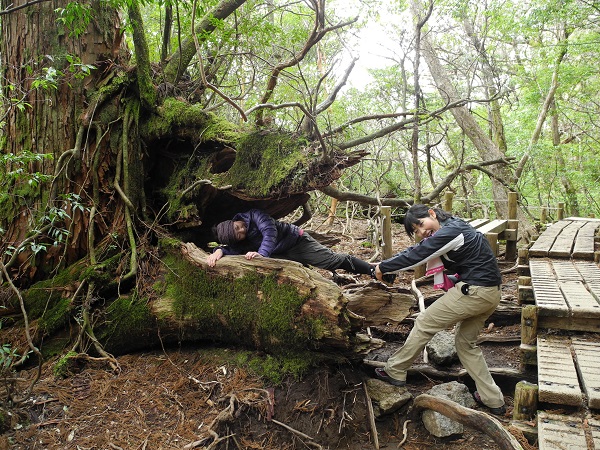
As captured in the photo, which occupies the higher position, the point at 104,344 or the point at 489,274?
the point at 489,274

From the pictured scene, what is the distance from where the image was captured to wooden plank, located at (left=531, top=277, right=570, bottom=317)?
4391 millimetres

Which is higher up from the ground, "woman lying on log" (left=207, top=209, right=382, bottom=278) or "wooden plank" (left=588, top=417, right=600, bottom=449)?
"woman lying on log" (left=207, top=209, right=382, bottom=278)

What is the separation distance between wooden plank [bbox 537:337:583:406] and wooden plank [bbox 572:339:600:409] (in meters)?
0.06

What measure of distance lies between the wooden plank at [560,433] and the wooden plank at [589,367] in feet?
0.69

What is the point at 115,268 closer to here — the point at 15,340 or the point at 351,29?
the point at 15,340

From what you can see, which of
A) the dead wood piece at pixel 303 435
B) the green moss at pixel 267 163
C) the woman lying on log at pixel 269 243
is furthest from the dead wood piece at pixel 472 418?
the green moss at pixel 267 163

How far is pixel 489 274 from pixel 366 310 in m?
1.33

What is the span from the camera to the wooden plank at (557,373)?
3.42 metres

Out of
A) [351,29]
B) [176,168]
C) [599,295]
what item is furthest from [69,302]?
[351,29]

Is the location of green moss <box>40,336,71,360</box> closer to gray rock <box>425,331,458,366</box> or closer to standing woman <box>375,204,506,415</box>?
standing woman <box>375,204,506,415</box>

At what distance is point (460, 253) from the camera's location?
4492 millimetres

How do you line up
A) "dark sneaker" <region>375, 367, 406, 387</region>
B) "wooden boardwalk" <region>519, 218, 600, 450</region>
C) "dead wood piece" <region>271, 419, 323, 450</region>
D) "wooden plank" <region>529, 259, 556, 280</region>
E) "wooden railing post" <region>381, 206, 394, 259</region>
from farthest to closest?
"wooden railing post" <region>381, 206, 394, 259</region>, "wooden plank" <region>529, 259, 556, 280</region>, "dark sneaker" <region>375, 367, 406, 387</region>, "dead wood piece" <region>271, 419, 323, 450</region>, "wooden boardwalk" <region>519, 218, 600, 450</region>

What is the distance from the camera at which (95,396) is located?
4098mm

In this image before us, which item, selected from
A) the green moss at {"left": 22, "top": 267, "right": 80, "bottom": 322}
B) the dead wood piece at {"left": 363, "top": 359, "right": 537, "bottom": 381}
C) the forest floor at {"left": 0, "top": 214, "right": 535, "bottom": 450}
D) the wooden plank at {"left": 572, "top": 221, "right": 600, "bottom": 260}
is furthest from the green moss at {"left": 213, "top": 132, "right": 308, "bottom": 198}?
the wooden plank at {"left": 572, "top": 221, "right": 600, "bottom": 260}
